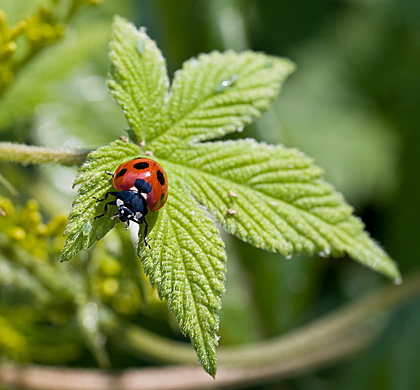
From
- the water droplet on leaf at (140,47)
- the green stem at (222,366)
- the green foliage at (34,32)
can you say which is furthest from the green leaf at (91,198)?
the green stem at (222,366)

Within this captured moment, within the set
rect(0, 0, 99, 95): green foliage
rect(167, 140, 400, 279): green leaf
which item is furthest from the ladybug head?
rect(0, 0, 99, 95): green foliage

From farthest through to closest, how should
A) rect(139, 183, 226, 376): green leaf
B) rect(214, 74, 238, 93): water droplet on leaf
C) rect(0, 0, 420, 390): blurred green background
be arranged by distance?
rect(0, 0, 420, 390): blurred green background
rect(214, 74, 238, 93): water droplet on leaf
rect(139, 183, 226, 376): green leaf

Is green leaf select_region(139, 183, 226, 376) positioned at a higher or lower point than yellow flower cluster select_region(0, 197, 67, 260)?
higher

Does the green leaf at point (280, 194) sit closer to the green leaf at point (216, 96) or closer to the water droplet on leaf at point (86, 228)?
the green leaf at point (216, 96)

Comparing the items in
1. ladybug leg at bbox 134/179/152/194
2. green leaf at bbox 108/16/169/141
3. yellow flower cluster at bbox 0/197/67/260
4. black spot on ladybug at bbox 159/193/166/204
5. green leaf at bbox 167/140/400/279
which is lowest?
yellow flower cluster at bbox 0/197/67/260

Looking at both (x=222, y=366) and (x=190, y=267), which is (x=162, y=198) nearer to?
(x=190, y=267)

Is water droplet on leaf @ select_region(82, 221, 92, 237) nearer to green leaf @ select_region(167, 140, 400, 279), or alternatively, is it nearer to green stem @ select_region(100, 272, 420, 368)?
green leaf @ select_region(167, 140, 400, 279)

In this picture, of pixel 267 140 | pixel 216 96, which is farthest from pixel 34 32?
pixel 267 140
